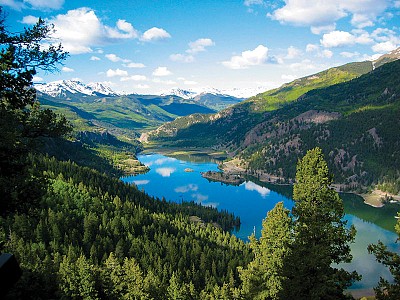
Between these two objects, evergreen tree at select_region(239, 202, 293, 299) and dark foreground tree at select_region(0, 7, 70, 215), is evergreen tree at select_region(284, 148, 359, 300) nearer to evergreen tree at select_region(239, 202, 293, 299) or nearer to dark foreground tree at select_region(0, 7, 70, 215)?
evergreen tree at select_region(239, 202, 293, 299)

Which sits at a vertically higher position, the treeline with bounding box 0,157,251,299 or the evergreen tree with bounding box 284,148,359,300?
the evergreen tree with bounding box 284,148,359,300

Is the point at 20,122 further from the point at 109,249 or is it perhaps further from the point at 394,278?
the point at 109,249

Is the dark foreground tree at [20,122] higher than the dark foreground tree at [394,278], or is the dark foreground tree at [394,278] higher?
the dark foreground tree at [20,122]

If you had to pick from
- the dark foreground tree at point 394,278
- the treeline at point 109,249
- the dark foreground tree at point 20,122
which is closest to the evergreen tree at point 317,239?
the dark foreground tree at point 394,278

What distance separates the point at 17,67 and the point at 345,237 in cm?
2798

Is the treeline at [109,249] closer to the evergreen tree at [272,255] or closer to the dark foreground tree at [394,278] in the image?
the evergreen tree at [272,255]

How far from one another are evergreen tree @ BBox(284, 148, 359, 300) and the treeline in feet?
181

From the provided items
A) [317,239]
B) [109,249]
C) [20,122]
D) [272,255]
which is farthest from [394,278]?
[109,249]

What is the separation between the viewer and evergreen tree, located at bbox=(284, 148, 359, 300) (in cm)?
2616

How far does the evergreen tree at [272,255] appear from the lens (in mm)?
33312

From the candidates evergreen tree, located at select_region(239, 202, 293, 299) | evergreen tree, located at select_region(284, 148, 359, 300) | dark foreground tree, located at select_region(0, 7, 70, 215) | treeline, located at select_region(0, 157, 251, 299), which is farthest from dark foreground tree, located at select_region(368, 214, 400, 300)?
treeline, located at select_region(0, 157, 251, 299)

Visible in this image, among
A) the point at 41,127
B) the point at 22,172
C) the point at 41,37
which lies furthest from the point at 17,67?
the point at 22,172

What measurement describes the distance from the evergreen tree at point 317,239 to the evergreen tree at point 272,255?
9.16 ft

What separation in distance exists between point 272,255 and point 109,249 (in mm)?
102060
